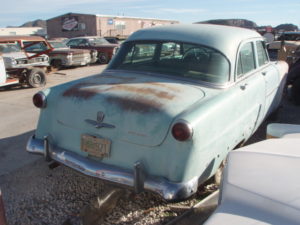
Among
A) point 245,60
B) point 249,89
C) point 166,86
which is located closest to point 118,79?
point 166,86

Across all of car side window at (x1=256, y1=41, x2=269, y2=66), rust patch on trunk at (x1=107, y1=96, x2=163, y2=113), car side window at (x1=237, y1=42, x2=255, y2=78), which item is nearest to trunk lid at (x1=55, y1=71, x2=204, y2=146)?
rust patch on trunk at (x1=107, y1=96, x2=163, y2=113)

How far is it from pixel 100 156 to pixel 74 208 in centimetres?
68

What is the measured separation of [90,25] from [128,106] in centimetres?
3652

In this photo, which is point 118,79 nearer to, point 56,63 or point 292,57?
point 292,57

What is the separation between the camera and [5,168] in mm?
4078

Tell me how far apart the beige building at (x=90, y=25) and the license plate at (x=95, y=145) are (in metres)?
33.5

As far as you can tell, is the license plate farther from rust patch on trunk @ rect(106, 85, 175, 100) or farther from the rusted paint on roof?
the rusted paint on roof

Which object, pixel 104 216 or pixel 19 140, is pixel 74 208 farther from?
pixel 19 140

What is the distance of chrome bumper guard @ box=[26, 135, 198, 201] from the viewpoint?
261 cm

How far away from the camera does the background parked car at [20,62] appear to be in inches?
372

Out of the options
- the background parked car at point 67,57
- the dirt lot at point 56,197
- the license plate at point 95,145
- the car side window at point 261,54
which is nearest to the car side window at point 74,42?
the background parked car at point 67,57

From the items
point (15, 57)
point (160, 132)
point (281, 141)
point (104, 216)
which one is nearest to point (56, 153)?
point (104, 216)

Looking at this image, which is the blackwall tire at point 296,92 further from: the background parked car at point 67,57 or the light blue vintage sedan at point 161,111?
the background parked car at point 67,57

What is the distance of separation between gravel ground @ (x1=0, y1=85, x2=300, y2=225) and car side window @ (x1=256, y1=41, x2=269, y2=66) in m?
2.22
